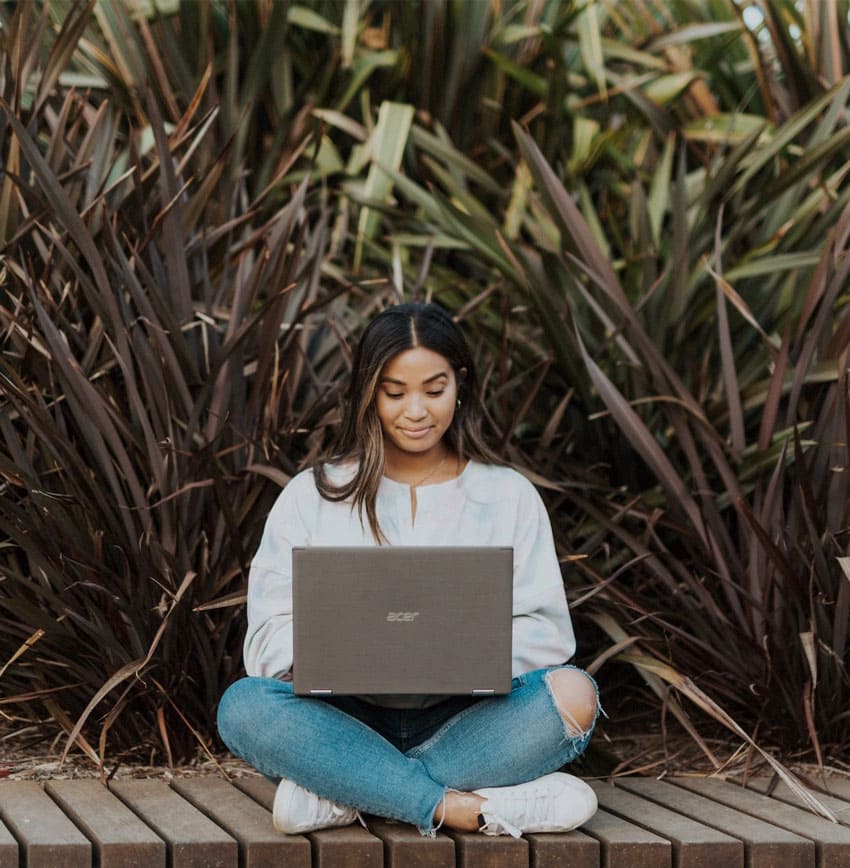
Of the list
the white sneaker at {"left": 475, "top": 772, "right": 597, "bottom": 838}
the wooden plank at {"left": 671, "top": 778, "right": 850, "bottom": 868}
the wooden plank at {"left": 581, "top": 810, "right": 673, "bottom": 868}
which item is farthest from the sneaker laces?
the wooden plank at {"left": 671, "top": 778, "right": 850, "bottom": 868}

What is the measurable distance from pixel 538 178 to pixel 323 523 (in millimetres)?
1151

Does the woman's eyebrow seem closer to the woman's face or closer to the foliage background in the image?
the woman's face

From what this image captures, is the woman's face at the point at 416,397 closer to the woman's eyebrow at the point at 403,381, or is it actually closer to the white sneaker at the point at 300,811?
the woman's eyebrow at the point at 403,381

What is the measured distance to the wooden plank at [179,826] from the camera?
2342 mm

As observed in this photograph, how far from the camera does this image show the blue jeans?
241 centimetres

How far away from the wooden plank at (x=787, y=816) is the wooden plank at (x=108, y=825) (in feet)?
3.49

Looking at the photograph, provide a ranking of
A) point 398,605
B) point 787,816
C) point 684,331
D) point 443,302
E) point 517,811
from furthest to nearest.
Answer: point 443,302, point 684,331, point 787,816, point 517,811, point 398,605

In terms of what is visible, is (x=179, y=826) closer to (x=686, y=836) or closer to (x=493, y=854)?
(x=493, y=854)

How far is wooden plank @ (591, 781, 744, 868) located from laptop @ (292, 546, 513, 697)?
0.49m

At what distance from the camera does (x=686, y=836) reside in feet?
7.95

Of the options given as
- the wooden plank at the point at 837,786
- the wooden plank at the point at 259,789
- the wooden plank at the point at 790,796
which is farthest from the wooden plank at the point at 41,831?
the wooden plank at the point at 837,786

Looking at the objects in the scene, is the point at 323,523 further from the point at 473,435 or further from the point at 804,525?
the point at 804,525

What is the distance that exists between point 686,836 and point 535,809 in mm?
262

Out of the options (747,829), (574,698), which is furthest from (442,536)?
(747,829)
